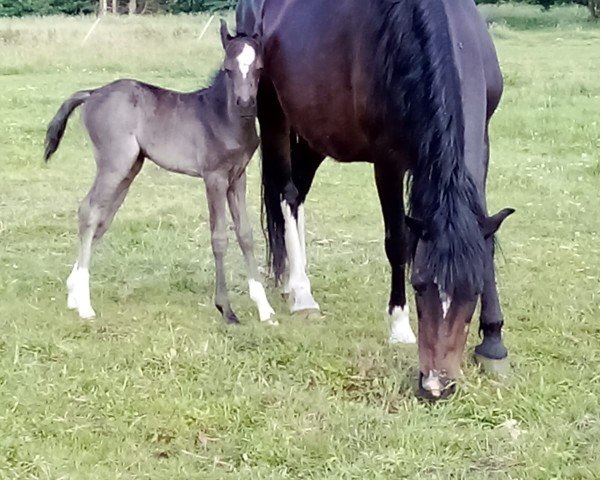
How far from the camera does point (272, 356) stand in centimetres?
438

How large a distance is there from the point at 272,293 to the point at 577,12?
1290 inches

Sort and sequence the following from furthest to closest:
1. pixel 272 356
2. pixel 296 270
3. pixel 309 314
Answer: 1. pixel 296 270
2. pixel 309 314
3. pixel 272 356

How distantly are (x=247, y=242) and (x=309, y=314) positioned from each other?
52 centimetres

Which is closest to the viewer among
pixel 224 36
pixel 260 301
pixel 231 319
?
pixel 224 36

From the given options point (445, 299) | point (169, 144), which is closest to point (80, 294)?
point (169, 144)

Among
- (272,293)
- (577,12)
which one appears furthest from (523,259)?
(577,12)

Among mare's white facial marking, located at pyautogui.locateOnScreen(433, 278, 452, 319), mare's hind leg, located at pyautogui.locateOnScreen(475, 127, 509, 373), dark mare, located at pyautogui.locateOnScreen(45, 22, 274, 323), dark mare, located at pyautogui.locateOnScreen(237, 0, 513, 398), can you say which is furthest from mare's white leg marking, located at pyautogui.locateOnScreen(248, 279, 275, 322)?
mare's white facial marking, located at pyautogui.locateOnScreen(433, 278, 452, 319)

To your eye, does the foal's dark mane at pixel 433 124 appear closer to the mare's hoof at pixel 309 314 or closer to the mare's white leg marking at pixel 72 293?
the mare's hoof at pixel 309 314

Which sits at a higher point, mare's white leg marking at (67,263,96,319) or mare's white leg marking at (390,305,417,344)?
mare's white leg marking at (390,305,417,344)

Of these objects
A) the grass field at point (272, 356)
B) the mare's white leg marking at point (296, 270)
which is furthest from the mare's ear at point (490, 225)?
the mare's white leg marking at point (296, 270)

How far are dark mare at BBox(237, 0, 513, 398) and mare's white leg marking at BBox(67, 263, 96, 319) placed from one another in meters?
1.12

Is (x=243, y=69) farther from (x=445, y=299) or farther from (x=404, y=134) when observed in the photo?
(x=445, y=299)

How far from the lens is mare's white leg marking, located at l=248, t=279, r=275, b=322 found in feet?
16.4

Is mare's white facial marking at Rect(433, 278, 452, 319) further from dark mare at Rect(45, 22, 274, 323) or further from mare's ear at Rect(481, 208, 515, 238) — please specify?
dark mare at Rect(45, 22, 274, 323)
